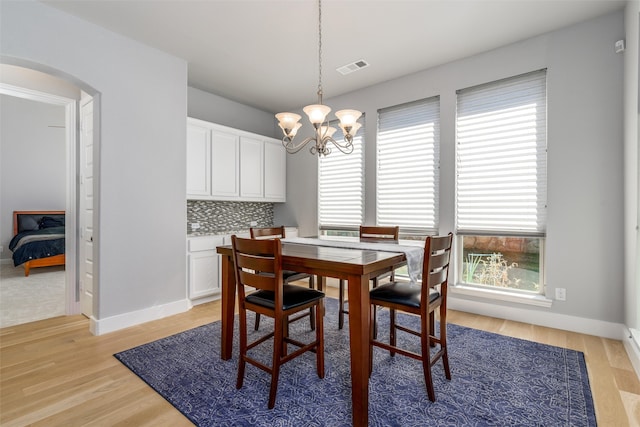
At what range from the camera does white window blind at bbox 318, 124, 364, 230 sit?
4363 millimetres

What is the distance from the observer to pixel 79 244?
10.8 ft

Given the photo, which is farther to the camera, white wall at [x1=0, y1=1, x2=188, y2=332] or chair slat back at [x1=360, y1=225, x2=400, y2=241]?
chair slat back at [x1=360, y1=225, x2=400, y2=241]

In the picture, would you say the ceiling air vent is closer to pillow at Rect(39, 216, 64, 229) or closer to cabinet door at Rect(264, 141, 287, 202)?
cabinet door at Rect(264, 141, 287, 202)

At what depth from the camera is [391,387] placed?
1.96m

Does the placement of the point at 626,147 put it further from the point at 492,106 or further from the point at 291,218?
the point at 291,218

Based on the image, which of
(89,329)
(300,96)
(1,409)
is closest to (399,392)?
(1,409)

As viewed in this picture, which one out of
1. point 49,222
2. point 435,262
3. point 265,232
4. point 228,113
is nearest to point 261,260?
point 435,262

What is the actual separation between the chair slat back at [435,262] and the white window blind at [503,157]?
5.12 ft

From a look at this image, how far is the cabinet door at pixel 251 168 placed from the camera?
4.41 m

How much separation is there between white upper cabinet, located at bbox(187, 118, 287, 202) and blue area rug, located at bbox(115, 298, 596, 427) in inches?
79.1

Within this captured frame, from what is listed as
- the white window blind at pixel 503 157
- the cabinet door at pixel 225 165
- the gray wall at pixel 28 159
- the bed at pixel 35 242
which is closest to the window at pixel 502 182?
the white window blind at pixel 503 157

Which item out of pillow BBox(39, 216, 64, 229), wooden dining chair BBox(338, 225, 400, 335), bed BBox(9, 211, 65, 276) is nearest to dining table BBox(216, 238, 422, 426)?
wooden dining chair BBox(338, 225, 400, 335)

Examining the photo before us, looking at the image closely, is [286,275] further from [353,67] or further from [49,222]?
[49,222]

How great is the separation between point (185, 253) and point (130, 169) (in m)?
1.06
